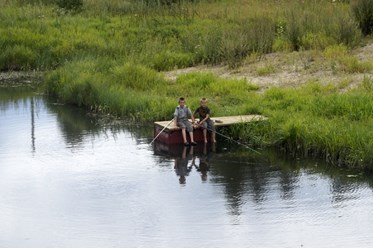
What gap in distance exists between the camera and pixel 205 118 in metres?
19.5

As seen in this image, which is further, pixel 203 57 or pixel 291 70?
pixel 203 57

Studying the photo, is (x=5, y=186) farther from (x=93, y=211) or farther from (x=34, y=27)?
(x=34, y=27)

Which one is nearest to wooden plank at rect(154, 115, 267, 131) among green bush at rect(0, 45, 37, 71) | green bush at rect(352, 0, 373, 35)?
green bush at rect(352, 0, 373, 35)

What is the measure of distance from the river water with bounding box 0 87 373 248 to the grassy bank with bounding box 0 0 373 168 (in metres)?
0.75

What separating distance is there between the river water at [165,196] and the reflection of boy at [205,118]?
0.39 m

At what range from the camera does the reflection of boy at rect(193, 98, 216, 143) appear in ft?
64.1

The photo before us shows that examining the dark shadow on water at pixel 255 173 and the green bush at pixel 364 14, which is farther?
the green bush at pixel 364 14

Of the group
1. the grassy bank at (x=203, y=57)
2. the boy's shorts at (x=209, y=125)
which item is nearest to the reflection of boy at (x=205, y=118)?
the boy's shorts at (x=209, y=125)

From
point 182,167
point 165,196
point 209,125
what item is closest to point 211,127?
point 209,125

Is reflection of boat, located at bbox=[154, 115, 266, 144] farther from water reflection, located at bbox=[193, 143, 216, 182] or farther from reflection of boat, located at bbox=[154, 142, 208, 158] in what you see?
water reflection, located at bbox=[193, 143, 216, 182]

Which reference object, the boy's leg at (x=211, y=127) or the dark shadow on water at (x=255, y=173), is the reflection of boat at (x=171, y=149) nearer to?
the dark shadow on water at (x=255, y=173)

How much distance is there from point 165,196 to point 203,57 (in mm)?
12826

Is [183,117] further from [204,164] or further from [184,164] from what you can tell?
[204,164]

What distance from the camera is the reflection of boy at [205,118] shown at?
1955 centimetres
